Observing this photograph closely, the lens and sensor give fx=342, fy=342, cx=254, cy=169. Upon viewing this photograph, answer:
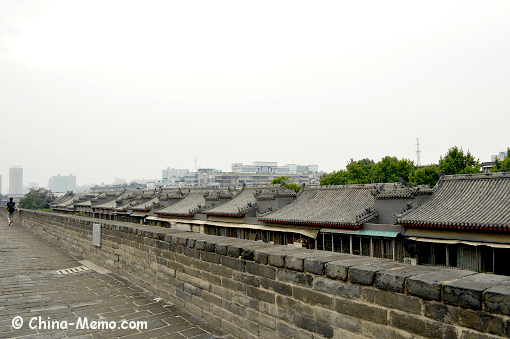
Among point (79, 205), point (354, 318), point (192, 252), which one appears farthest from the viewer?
point (79, 205)

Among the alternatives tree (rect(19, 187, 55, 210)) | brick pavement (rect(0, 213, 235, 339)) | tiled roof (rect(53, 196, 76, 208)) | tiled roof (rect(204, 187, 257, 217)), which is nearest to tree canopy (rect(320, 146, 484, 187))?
tiled roof (rect(204, 187, 257, 217))

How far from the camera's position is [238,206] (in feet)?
107

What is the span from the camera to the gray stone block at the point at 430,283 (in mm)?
2395

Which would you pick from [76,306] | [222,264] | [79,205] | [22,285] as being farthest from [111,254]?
[79,205]

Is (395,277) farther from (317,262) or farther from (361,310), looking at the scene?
(317,262)

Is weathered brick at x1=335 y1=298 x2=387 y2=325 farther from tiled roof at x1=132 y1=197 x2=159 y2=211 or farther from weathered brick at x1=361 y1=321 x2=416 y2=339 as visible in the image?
tiled roof at x1=132 y1=197 x2=159 y2=211

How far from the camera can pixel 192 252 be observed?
201 inches

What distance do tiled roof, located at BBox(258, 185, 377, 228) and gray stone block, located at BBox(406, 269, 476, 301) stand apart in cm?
1864

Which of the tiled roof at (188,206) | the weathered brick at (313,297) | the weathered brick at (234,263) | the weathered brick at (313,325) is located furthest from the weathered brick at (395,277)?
the tiled roof at (188,206)

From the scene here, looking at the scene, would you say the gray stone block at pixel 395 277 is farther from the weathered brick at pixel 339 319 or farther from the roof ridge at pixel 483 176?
the roof ridge at pixel 483 176

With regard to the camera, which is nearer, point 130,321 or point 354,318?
point 354,318

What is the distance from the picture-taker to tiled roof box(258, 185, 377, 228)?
2203 cm

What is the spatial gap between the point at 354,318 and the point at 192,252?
2844mm

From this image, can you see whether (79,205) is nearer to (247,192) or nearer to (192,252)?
(247,192)
